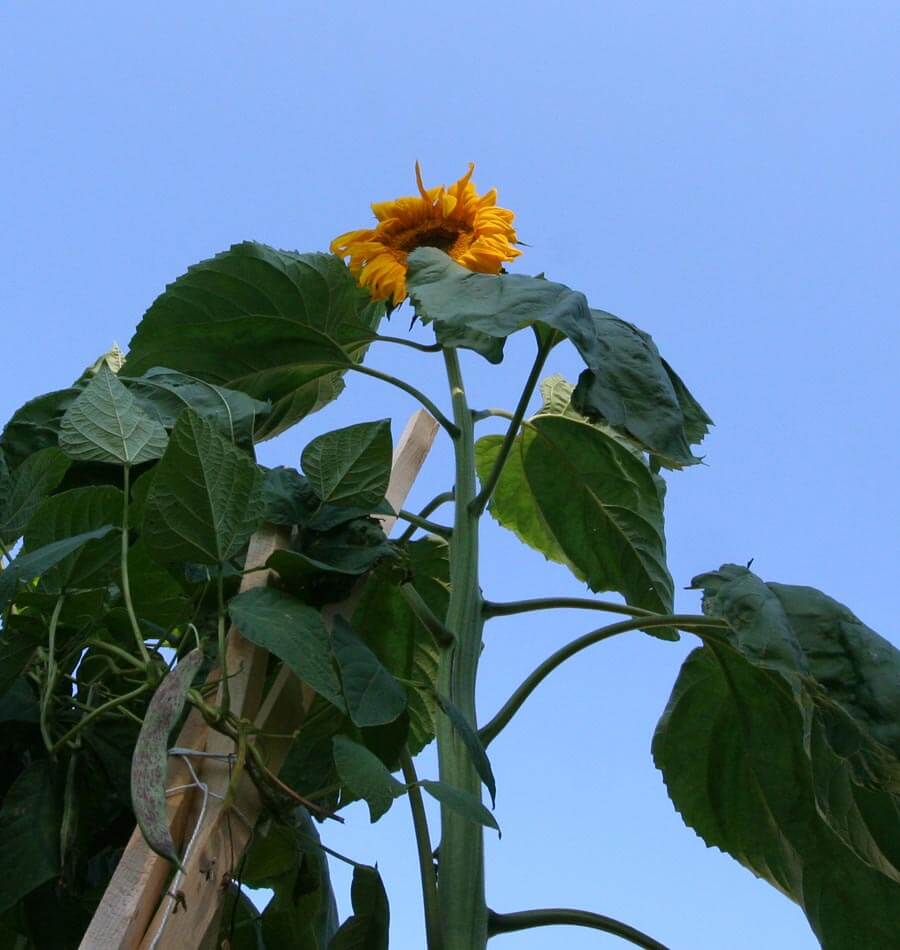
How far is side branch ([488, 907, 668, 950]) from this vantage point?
918mm

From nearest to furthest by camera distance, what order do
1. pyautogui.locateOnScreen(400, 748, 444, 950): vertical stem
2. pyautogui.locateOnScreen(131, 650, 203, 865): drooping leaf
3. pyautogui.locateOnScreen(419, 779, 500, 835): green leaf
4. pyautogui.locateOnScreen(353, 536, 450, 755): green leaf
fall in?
1. pyautogui.locateOnScreen(131, 650, 203, 865): drooping leaf
2. pyautogui.locateOnScreen(419, 779, 500, 835): green leaf
3. pyautogui.locateOnScreen(400, 748, 444, 950): vertical stem
4. pyautogui.locateOnScreen(353, 536, 450, 755): green leaf

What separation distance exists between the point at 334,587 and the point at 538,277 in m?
0.32

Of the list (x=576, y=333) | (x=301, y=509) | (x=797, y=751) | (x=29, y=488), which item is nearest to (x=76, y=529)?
(x=29, y=488)

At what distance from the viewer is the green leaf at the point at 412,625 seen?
43.8 inches

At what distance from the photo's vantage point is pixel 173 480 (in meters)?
0.85

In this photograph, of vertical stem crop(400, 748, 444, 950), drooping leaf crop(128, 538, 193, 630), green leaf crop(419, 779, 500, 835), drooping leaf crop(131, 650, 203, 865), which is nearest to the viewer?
drooping leaf crop(131, 650, 203, 865)

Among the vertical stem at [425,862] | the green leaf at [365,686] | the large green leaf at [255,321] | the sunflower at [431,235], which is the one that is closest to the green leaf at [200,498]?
the green leaf at [365,686]

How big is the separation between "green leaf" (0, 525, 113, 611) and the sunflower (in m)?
0.52

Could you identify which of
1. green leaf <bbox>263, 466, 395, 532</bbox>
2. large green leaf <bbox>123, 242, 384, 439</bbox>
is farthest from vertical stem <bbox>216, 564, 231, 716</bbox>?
large green leaf <bbox>123, 242, 384, 439</bbox>

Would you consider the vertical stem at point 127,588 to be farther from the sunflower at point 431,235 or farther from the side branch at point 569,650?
the sunflower at point 431,235

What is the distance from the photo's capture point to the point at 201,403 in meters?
0.99

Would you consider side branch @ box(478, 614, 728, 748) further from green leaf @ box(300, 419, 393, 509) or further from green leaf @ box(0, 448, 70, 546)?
green leaf @ box(0, 448, 70, 546)

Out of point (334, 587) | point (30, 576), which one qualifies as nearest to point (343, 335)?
point (334, 587)

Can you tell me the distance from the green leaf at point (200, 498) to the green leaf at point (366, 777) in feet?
0.57
